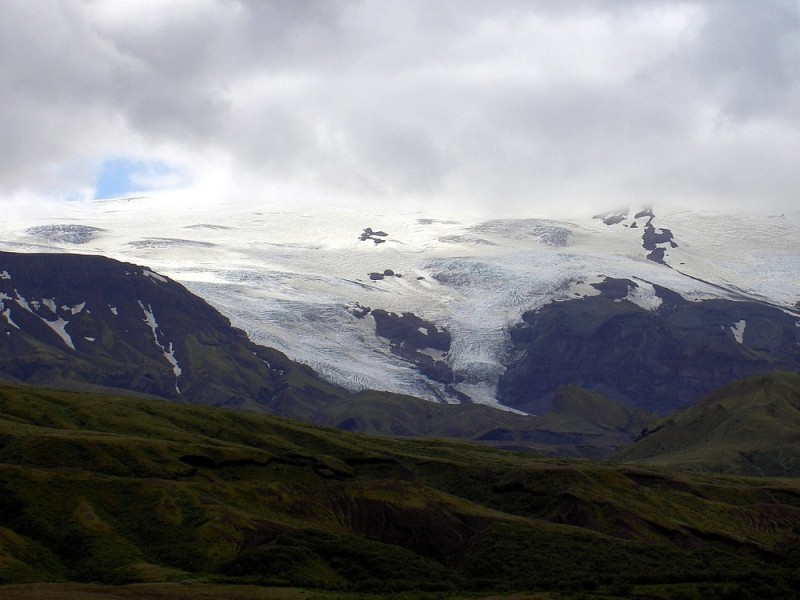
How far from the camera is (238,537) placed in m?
127

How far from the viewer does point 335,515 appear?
142875mm

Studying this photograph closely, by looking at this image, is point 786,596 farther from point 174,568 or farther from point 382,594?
point 174,568

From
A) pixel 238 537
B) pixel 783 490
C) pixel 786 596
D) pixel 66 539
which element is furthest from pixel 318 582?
pixel 783 490

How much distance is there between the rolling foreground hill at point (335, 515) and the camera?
118500 mm

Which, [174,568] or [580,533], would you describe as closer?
[174,568]

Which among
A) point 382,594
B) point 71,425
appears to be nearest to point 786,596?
point 382,594

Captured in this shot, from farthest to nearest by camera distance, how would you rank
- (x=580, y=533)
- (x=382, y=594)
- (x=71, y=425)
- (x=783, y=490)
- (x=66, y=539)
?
(x=783, y=490), (x=71, y=425), (x=580, y=533), (x=66, y=539), (x=382, y=594)

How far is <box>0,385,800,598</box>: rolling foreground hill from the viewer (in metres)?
118

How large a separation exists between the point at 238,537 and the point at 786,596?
49836 millimetres

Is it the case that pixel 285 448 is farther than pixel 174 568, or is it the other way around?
pixel 285 448

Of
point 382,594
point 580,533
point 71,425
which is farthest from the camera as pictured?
point 71,425

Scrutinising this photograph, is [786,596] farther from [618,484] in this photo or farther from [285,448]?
[285,448]

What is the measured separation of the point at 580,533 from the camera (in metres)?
148

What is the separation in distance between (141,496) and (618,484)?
68.5 metres
